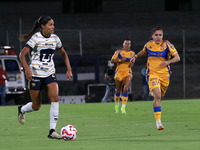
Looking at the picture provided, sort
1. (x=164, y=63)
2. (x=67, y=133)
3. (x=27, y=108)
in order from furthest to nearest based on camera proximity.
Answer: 1. (x=164, y=63)
2. (x=27, y=108)
3. (x=67, y=133)

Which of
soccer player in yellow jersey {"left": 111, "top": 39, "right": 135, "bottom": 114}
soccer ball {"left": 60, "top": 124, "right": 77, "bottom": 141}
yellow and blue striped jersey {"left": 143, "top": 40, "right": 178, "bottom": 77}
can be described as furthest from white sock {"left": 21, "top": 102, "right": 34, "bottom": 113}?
soccer player in yellow jersey {"left": 111, "top": 39, "right": 135, "bottom": 114}

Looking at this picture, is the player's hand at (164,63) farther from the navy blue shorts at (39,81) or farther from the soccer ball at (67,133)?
the soccer ball at (67,133)

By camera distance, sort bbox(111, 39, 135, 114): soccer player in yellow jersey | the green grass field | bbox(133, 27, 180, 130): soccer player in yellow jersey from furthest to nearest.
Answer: bbox(111, 39, 135, 114): soccer player in yellow jersey → bbox(133, 27, 180, 130): soccer player in yellow jersey → the green grass field

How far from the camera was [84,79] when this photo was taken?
84.8 ft

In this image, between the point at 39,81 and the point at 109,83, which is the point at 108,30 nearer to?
the point at 109,83

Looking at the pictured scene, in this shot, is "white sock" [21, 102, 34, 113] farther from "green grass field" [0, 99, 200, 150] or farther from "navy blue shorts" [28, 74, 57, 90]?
"navy blue shorts" [28, 74, 57, 90]

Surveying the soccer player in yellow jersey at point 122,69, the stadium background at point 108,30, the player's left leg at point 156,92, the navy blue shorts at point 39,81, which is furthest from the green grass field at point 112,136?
the stadium background at point 108,30

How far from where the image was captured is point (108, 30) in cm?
3034

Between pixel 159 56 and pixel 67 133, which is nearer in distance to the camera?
pixel 67 133

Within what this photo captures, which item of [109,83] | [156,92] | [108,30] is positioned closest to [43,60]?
[156,92]

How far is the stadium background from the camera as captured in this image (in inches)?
1057

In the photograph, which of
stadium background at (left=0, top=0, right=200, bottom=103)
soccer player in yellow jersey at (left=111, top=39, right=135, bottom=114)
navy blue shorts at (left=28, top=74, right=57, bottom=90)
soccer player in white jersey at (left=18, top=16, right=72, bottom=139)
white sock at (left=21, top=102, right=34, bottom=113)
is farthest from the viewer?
stadium background at (left=0, top=0, right=200, bottom=103)

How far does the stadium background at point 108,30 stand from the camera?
26859mm

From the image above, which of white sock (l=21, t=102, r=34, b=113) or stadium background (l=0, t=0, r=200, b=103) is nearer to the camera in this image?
white sock (l=21, t=102, r=34, b=113)
